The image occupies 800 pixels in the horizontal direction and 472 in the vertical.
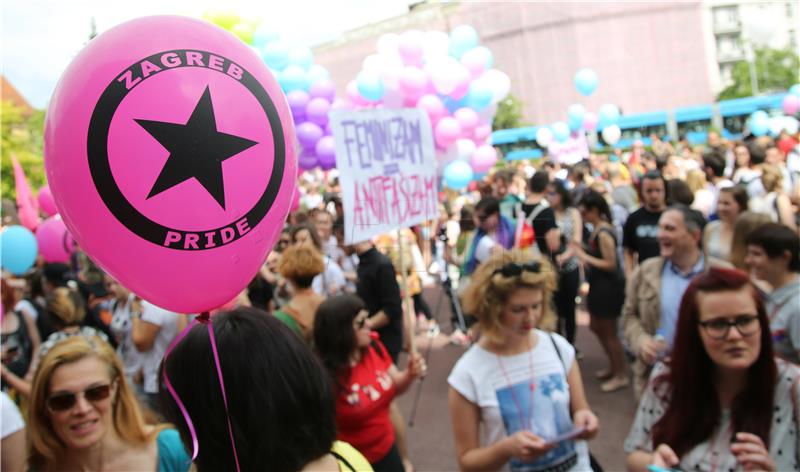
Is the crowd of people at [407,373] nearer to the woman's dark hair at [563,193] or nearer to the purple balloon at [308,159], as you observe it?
the woman's dark hair at [563,193]

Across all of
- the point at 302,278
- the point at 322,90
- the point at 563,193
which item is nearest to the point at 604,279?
the point at 563,193

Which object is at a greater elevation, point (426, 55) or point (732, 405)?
point (426, 55)

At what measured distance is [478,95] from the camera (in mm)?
7332

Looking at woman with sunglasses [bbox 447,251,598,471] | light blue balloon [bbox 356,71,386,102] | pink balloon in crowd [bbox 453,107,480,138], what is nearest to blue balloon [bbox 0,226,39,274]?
light blue balloon [bbox 356,71,386,102]

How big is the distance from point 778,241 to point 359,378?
2.04 m

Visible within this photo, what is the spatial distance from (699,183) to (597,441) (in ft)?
12.3

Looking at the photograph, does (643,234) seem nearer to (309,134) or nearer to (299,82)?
(309,134)

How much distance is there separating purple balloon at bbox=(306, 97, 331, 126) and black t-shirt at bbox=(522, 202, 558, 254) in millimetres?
3179

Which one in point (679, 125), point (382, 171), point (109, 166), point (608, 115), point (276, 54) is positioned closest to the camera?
point (109, 166)

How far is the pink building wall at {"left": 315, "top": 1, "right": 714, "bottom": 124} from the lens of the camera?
48281 millimetres

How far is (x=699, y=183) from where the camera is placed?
22.7 ft

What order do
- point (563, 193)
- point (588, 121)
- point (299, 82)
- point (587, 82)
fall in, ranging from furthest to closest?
point (587, 82)
point (588, 121)
point (299, 82)
point (563, 193)


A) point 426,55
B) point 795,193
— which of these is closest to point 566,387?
point 795,193

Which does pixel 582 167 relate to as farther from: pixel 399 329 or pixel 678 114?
pixel 678 114
